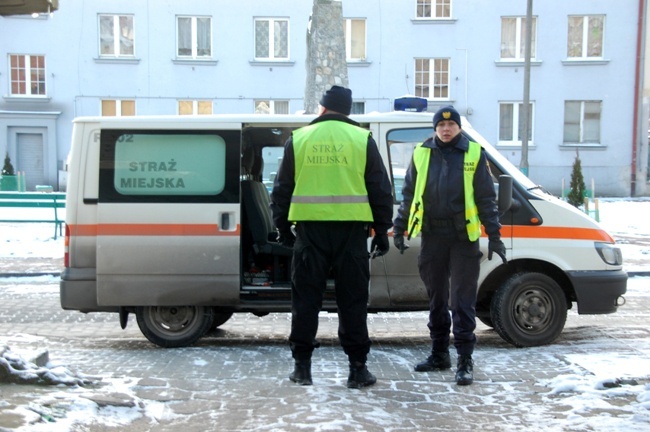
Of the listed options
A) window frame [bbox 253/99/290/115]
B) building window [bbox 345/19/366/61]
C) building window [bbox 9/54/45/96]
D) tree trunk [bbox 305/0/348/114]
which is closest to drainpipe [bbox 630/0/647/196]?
building window [bbox 345/19/366/61]

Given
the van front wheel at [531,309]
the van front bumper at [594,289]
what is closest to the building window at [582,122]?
the van front bumper at [594,289]

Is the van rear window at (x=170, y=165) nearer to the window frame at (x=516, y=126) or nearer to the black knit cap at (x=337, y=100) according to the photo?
the black knit cap at (x=337, y=100)

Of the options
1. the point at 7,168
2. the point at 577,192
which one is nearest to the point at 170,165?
the point at 577,192

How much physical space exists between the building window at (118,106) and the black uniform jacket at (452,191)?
2851 centimetres

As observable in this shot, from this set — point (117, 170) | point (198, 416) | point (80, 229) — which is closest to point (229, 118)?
point (117, 170)

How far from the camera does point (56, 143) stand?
107 ft

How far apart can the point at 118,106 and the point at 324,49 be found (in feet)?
58.9

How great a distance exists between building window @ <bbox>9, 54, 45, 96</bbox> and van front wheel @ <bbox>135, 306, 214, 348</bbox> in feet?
92.4

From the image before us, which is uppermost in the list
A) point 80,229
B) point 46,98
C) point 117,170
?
point 46,98

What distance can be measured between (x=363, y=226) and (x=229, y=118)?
7.02 feet

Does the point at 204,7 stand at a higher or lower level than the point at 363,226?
higher

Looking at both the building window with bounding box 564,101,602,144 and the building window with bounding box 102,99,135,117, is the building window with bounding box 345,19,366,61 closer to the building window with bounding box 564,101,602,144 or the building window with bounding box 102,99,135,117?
the building window with bounding box 564,101,602,144

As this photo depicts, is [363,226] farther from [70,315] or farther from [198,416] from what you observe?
[70,315]

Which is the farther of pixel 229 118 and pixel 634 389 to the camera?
pixel 229 118
